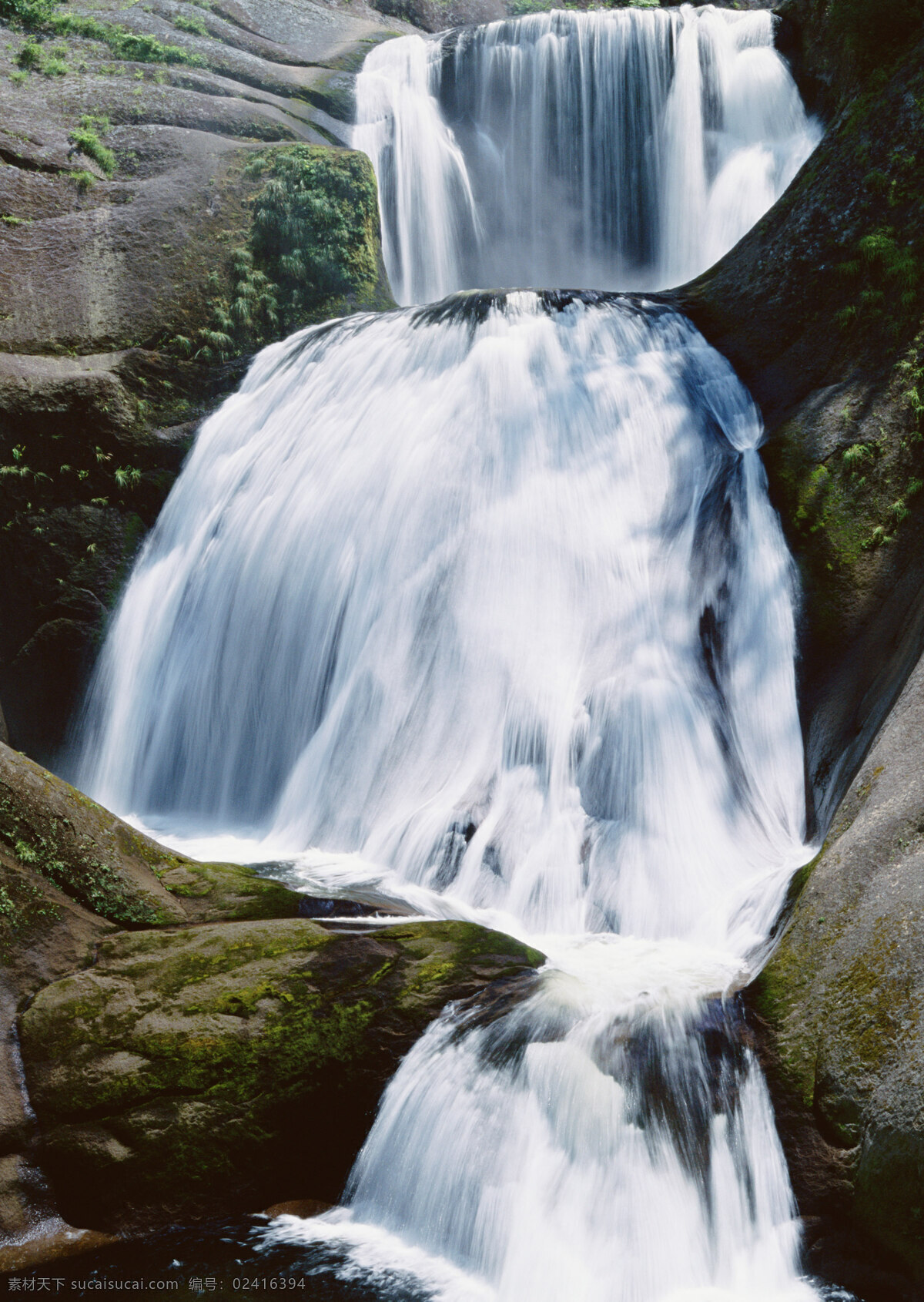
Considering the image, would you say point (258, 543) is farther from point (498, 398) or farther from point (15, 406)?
point (15, 406)

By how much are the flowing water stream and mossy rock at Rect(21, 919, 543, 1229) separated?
0.19m

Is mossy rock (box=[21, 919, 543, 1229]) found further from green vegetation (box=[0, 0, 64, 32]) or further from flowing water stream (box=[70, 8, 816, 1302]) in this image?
green vegetation (box=[0, 0, 64, 32])

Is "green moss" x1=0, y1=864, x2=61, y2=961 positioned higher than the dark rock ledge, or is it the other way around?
"green moss" x1=0, y1=864, x2=61, y2=961

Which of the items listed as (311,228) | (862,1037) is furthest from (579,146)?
(862,1037)

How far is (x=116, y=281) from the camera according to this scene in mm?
11336

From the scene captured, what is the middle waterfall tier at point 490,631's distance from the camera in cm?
608

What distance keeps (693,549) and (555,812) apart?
2.41 meters

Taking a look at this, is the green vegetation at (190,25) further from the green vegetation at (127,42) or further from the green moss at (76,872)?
the green moss at (76,872)

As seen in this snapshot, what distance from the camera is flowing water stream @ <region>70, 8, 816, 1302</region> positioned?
3.71 meters

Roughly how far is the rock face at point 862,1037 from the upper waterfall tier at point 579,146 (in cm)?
1117

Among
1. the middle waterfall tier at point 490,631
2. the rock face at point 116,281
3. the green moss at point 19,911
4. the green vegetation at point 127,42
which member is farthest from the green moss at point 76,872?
the green vegetation at point 127,42

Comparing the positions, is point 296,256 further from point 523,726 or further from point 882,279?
point 523,726

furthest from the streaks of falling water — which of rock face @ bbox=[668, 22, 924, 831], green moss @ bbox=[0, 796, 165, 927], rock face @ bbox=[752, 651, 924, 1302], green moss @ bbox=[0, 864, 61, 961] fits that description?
green moss @ bbox=[0, 864, 61, 961]

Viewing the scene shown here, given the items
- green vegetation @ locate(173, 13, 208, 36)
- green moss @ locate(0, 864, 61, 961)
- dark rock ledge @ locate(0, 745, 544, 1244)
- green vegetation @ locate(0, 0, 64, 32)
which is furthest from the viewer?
green vegetation @ locate(173, 13, 208, 36)
